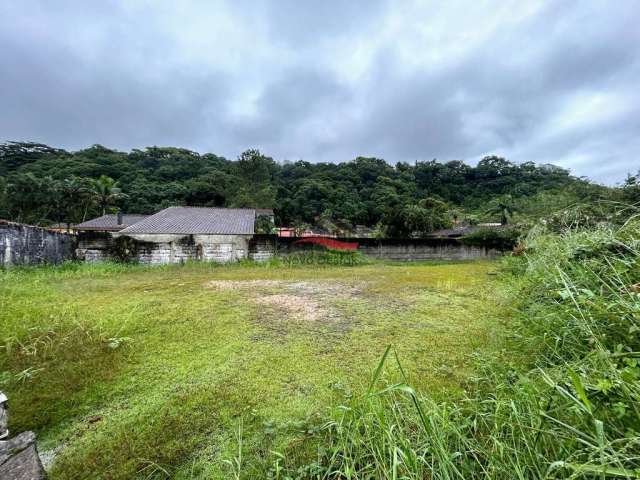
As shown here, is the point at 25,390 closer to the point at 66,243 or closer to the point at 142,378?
the point at 142,378

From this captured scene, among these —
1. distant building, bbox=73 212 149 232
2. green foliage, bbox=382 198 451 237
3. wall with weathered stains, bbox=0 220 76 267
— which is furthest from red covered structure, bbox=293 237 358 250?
distant building, bbox=73 212 149 232

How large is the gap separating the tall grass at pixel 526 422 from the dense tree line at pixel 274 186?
18131 mm

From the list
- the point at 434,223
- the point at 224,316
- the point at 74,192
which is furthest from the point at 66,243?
the point at 434,223

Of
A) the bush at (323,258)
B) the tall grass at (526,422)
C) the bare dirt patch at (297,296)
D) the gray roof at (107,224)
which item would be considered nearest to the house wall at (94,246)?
the bush at (323,258)

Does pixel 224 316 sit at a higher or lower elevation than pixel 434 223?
lower

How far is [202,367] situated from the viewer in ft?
6.59

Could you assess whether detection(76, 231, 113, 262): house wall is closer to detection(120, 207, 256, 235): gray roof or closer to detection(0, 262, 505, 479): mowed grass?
detection(120, 207, 256, 235): gray roof

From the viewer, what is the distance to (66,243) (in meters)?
8.70

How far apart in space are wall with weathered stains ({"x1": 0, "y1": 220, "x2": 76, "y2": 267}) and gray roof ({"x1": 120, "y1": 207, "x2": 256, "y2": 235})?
1.64 meters

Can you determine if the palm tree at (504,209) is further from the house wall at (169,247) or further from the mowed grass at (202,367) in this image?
the mowed grass at (202,367)

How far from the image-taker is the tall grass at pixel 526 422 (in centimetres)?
79

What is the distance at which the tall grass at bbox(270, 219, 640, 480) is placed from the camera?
31.2 inches

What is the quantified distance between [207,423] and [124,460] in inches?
14.1

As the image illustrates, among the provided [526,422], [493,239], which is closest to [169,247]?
[526,422]
